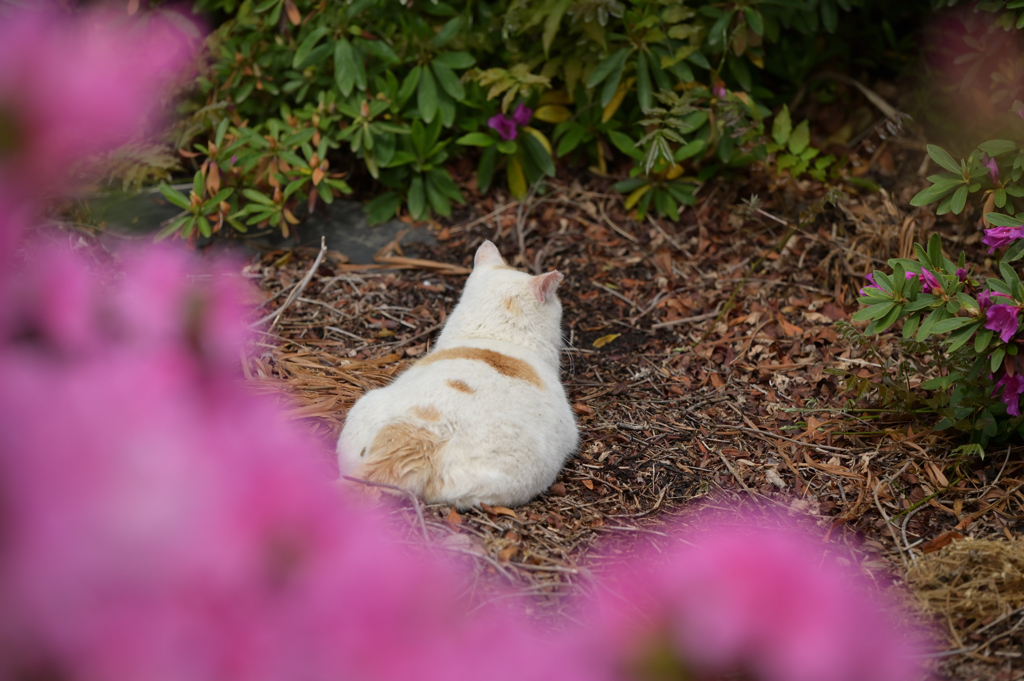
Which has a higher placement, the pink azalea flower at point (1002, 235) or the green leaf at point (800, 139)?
the pink azalea flower at point (1002, 235)

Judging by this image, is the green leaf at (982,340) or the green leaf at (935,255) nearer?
the green leaf at (982,340)

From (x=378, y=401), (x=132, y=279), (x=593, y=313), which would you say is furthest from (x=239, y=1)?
(x=132, y=279)

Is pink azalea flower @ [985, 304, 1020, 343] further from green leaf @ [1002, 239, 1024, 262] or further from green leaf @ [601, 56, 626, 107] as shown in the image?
green leaf @ [601, 56, 626, 107]

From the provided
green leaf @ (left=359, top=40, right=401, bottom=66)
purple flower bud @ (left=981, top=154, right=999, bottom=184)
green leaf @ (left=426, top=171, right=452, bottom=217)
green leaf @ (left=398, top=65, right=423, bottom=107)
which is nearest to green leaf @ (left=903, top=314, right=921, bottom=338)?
purple flower bud @ (left=981, top=154, right=999, bottom=184)

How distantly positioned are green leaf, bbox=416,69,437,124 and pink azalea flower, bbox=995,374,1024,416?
279 centimetres

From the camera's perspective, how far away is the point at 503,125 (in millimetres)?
3842

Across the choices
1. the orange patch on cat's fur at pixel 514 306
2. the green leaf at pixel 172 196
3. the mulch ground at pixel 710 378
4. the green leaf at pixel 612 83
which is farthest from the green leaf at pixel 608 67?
the green leaf at pixel 172 196

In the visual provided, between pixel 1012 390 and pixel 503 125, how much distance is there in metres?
2.69

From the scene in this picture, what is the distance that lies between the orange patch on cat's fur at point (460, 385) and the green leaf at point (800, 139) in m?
2.60

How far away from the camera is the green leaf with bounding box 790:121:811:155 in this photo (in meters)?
3.82

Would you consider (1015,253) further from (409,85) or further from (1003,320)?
(409,85)

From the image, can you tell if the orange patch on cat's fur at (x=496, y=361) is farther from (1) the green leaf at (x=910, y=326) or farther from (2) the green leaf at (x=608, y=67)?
(2) the green leaf at (x=608, y=67)

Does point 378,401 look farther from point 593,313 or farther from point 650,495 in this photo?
point 593,313

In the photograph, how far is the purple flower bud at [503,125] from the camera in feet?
12.5
